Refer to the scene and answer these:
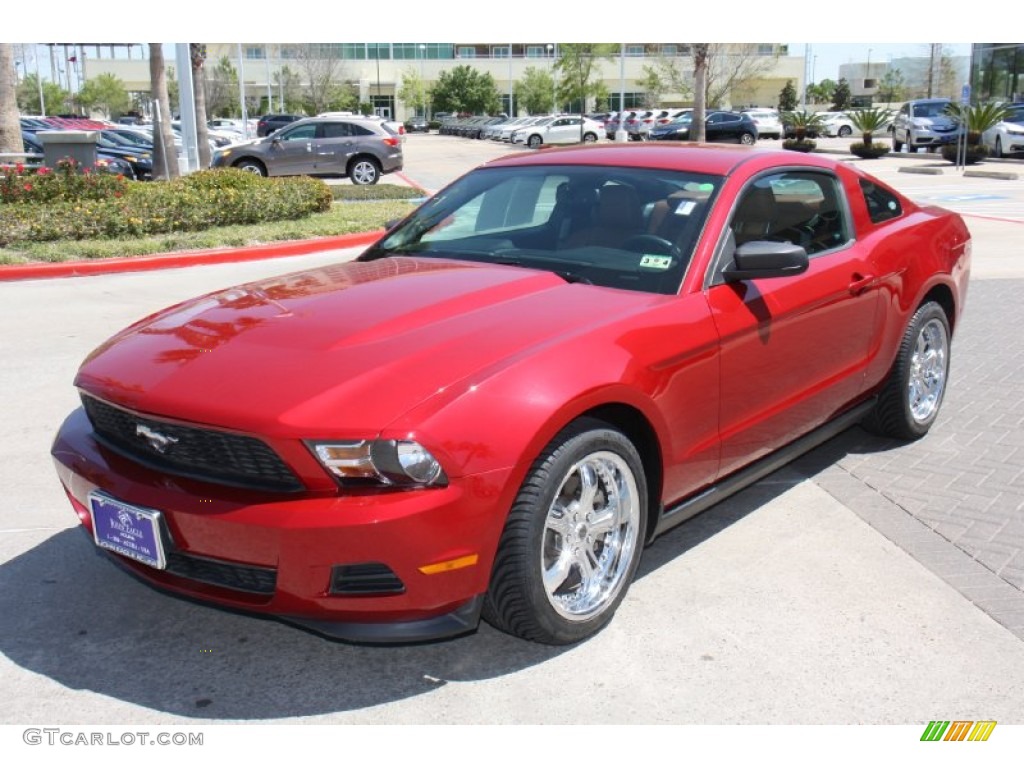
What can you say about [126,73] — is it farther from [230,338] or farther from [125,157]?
[230,338]

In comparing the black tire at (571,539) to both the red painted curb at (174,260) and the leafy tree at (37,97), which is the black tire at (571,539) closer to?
the red painted curb at (174,260)

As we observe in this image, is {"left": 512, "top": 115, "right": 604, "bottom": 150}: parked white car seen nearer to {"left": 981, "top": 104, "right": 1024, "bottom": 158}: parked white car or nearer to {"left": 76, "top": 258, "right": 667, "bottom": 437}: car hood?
{"left": 981, "top": 104, "right": 1024, "bottom": 158}: parked white car

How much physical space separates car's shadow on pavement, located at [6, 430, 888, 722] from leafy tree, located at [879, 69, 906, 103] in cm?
10420

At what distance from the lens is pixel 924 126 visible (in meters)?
34.8

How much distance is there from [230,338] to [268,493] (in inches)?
30.2

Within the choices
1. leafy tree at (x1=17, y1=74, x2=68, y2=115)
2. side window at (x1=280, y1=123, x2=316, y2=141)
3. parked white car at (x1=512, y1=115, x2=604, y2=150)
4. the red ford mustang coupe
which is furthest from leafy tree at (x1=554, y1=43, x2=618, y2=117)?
the red ford mustang coupe

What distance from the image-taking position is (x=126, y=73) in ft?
395

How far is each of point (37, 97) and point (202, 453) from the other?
112059 mm

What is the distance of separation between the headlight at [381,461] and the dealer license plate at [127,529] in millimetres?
610

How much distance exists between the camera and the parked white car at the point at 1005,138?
31359mm

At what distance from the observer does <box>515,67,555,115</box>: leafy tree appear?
89.9m

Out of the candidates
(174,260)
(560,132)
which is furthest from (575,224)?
(560,132)

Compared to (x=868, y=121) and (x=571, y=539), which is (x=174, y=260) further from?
(x=868, y=121)

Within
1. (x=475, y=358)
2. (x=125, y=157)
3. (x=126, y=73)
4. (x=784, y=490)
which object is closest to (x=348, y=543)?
(x=475, y=358)
